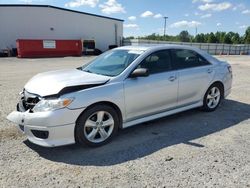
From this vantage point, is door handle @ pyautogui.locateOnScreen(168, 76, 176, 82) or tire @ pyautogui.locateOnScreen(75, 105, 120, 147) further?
door handle @ pyautogui.locateOnScreen(168, 76, 176, 82)

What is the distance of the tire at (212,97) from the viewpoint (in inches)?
238

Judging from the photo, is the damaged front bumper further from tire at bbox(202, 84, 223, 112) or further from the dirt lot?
tire at bbox(202, 84, 223, 112)

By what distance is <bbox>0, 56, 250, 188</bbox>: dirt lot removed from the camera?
3.33 metres

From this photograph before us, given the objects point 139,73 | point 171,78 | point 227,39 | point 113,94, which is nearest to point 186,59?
point 171,78

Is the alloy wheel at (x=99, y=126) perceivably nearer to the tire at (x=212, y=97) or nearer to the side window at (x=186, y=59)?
the side window at (x=186, y=59)

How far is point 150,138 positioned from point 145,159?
2.68 ft

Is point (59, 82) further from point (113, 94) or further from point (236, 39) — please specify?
point (236, 39)

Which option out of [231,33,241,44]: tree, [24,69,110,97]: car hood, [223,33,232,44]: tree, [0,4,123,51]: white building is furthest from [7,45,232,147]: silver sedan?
[231,33,241,44]: tree

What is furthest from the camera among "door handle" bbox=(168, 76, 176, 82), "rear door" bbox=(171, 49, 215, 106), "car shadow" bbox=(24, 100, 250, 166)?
"rear door" bbox=(171, 49, 215, 106)

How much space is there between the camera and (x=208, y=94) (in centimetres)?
605

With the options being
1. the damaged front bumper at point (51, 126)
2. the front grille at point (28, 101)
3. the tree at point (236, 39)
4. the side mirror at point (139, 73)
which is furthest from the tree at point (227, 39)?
the damaged front bumper at point (51, 126)

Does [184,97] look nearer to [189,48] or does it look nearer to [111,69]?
[189,48]

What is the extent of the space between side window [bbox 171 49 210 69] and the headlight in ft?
8.00

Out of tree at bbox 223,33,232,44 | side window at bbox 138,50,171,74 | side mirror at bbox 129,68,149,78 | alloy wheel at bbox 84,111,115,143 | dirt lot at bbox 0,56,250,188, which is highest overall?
tree at bbox 223,33,232,44
